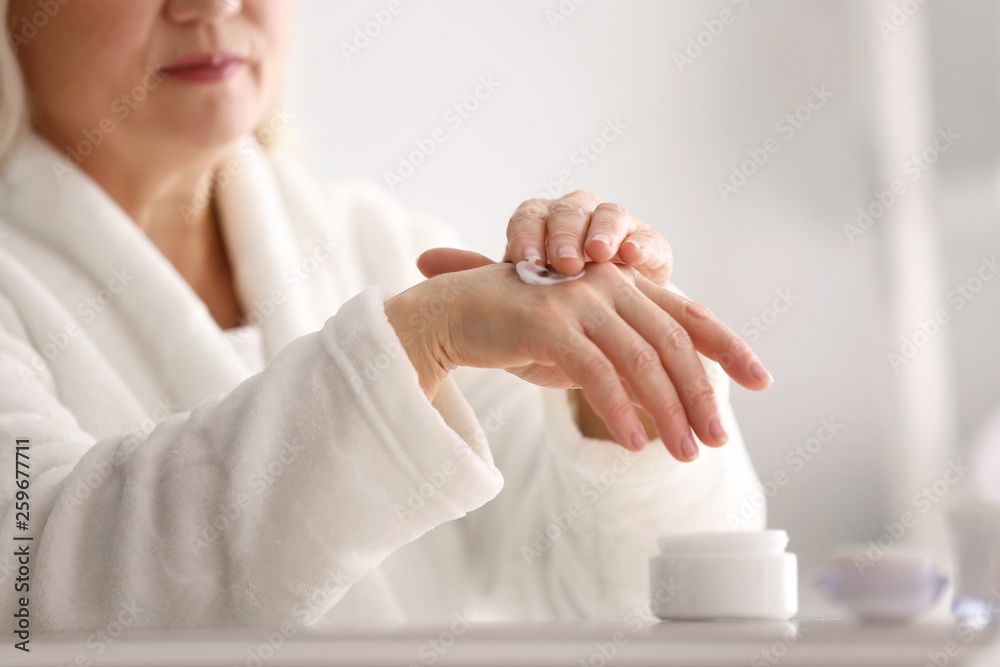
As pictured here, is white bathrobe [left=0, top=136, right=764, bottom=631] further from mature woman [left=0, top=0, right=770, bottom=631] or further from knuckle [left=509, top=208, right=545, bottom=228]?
knuckle [left=509, top=208, right=545, bottom=228]

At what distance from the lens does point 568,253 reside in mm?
540

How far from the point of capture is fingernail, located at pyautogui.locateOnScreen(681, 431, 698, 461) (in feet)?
1.56

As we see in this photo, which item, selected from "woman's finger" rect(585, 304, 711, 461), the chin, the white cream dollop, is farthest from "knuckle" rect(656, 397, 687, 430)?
the chin

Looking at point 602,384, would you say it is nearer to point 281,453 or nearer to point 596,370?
point 596,370

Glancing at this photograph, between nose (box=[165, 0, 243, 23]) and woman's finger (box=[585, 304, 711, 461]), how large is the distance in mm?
517

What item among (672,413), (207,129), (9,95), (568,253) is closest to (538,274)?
(568,253)

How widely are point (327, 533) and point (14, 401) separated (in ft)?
0.88

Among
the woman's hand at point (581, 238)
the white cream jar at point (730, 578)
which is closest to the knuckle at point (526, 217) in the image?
the woman's hand at point (581, 238)

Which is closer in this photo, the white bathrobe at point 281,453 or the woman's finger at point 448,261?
the white bathrobe at point 281,453

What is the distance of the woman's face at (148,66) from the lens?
0.78 m

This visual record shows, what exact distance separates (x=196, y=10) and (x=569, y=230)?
0.46m

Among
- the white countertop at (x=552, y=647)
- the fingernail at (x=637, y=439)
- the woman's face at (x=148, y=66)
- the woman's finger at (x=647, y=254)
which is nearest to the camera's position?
the white countertop at (x=552, y=647)

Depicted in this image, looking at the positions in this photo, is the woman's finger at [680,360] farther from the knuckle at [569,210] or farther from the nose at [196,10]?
the nose at [196,10]

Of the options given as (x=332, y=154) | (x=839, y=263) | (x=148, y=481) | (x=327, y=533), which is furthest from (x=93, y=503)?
(x=839, y=263)
